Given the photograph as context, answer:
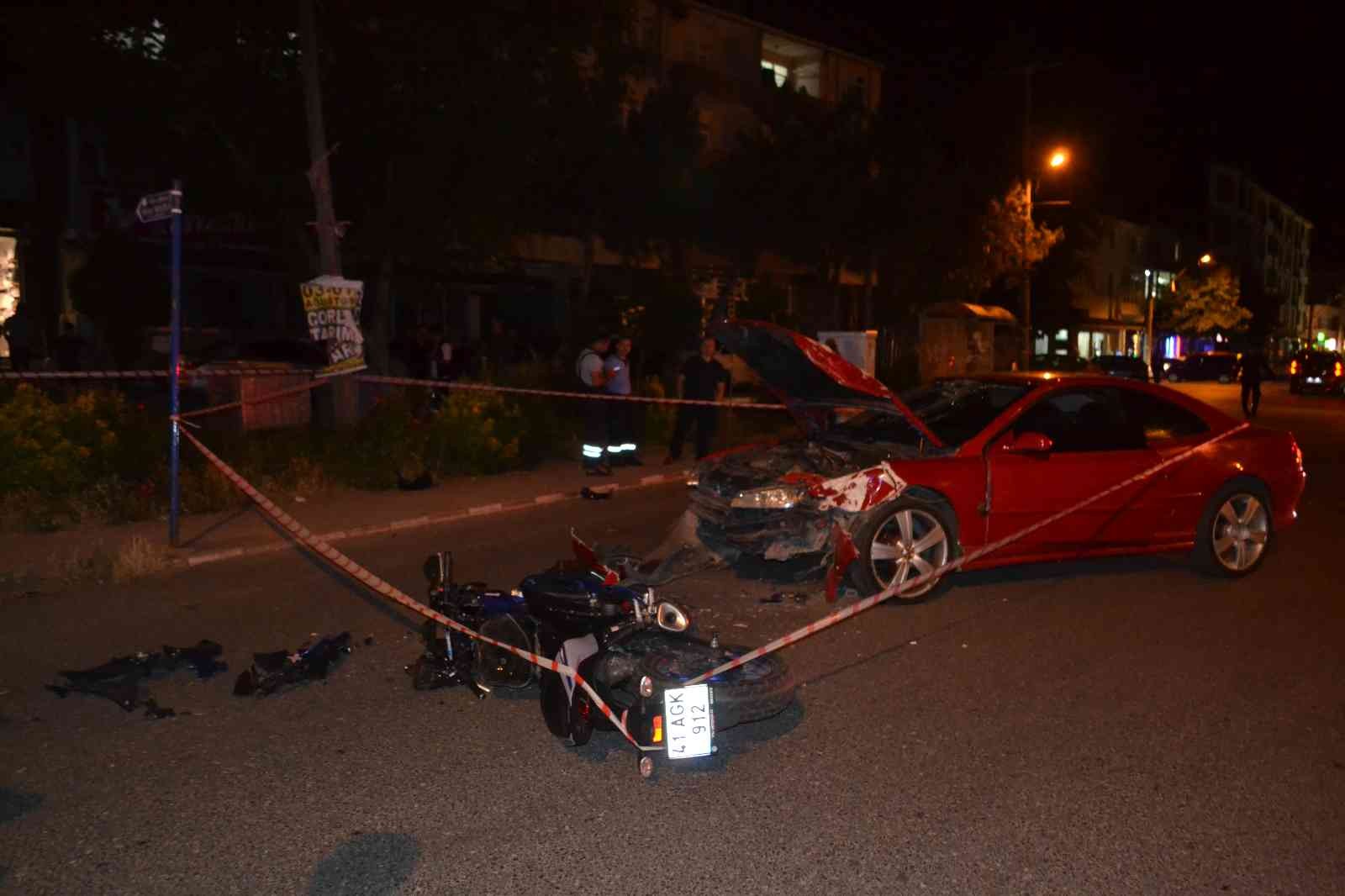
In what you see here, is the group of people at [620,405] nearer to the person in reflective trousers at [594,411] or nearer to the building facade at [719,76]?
the person in reflective trousers at [594,411]

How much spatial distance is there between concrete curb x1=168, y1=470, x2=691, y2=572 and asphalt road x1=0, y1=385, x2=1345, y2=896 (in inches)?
60.1

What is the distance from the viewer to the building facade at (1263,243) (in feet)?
244

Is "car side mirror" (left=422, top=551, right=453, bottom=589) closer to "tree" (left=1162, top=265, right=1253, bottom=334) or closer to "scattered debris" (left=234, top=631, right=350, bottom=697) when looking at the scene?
"scattered debris" (left=234, top=631, right=350, bottom=697)

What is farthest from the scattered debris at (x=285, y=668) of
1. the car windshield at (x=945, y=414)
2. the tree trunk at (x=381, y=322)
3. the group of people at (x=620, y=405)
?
the tree trunk at (x=381, y=322)

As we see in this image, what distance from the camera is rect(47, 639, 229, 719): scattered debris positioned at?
17.3 feet

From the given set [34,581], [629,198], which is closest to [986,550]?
[34,581]

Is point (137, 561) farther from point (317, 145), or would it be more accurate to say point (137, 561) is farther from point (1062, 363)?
point (1062, 363)

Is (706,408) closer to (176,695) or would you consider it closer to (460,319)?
(176,695)

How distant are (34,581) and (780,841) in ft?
20.7

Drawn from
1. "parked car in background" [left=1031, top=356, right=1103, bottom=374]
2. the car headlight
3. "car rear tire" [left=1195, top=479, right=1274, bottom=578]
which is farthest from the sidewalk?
"parked car in background" [left=1031, top=356, right=1103, bottom=374]

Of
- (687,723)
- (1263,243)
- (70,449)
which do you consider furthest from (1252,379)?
(1263,243)

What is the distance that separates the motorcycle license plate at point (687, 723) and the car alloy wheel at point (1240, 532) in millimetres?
5177

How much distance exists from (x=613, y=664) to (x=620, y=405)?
30.6ft

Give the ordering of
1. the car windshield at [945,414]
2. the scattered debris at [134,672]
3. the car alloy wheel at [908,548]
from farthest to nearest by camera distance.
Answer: the car windshield at [945,414]
the car alloy wheel at [908,548]
the scattered debris at [134,672]
